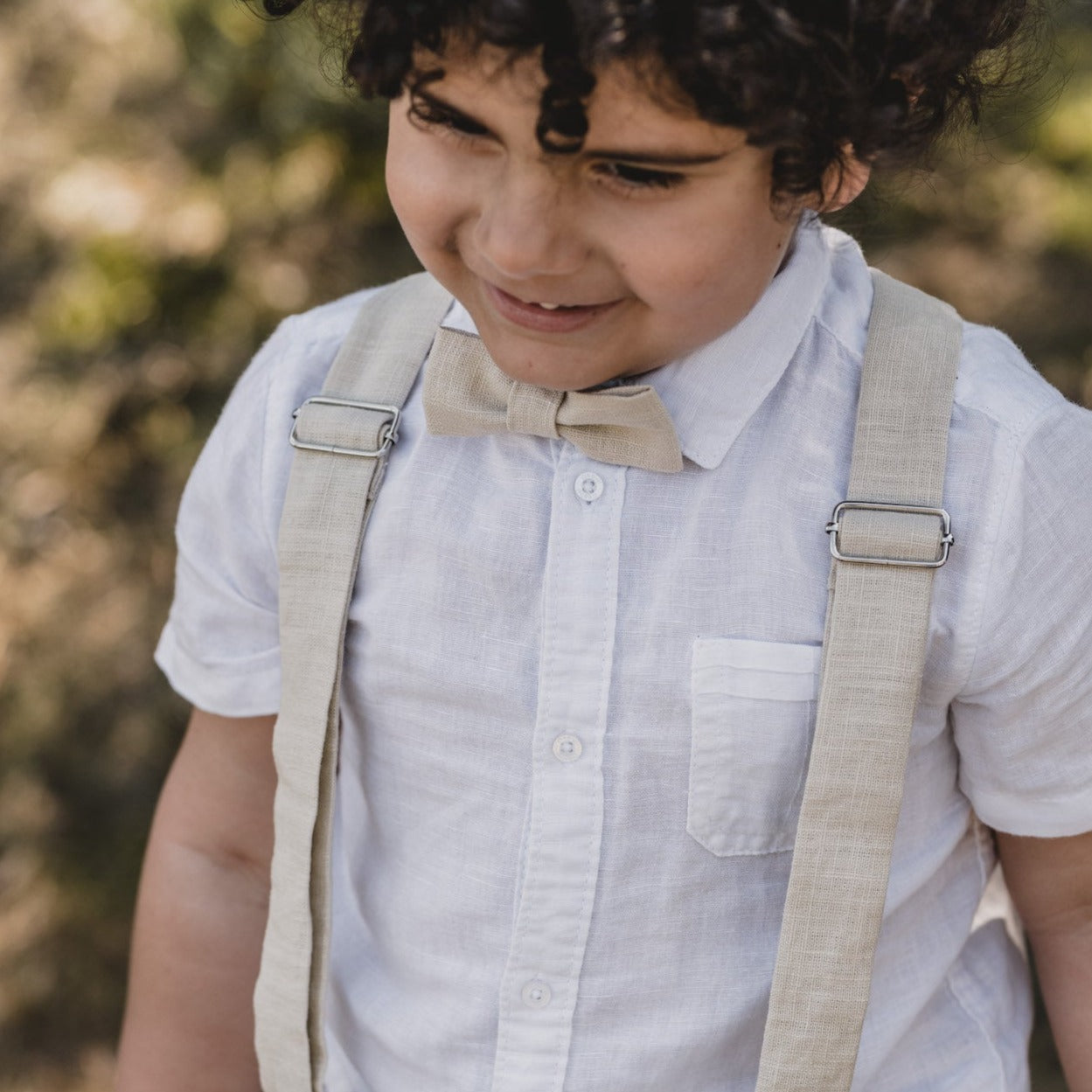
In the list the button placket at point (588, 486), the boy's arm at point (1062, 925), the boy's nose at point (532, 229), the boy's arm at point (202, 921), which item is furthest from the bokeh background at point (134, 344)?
the boy's nose at point (532, 229)

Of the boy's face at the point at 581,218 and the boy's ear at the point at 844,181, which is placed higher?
the boy's ear at the point at 844,181

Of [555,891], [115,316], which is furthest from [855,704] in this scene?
[115,316]

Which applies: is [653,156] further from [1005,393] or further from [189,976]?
[189,976]

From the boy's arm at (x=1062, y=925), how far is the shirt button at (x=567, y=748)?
407mm

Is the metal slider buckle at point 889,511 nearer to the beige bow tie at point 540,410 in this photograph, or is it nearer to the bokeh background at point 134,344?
the beige bow tie at point 540,410

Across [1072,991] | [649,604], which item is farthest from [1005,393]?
[1072,991]

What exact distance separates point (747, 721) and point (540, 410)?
10.8 inches

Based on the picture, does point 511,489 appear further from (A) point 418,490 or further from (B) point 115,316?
(B) point 115,316

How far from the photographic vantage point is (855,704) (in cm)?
101

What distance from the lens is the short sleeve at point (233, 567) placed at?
120 cm

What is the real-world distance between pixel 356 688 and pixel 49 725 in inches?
57.3

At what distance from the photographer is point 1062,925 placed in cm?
122

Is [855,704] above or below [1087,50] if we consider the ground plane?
below

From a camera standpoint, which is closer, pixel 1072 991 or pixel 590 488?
pixel 590 488
